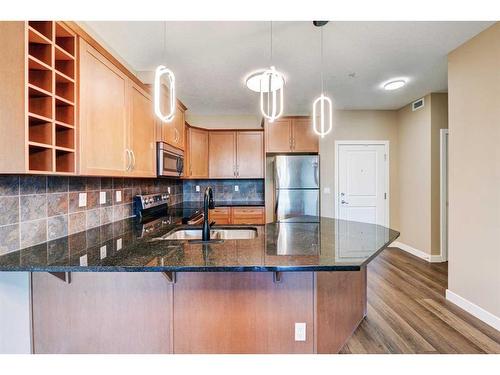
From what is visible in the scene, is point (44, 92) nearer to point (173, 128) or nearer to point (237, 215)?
point (173, 128)

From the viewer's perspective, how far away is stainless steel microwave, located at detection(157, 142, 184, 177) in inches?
104

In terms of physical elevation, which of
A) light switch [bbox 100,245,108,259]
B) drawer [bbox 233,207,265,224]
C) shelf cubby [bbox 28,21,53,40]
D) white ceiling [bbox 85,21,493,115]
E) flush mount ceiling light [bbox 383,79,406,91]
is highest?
flush mount ceiling light [bbox 383,79,406,91]

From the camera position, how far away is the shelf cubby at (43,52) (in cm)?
134

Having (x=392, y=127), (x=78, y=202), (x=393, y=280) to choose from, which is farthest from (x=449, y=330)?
(x=392, y=127)

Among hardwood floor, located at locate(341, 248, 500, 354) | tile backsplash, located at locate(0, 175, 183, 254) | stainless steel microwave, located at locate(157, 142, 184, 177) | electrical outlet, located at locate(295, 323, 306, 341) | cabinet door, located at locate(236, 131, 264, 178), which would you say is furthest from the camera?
cabinet door, located at locate(236, 131, 264, 178)

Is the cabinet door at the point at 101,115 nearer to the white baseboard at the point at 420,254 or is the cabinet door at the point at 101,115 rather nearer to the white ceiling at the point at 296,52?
the white ceiling at the point at 296,52

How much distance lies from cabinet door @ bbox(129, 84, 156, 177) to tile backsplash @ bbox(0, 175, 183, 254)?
1.06 feet

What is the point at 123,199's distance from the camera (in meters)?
2.55

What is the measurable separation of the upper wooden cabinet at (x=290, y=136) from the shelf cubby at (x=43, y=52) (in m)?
3.16

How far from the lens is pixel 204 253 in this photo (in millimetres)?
1324

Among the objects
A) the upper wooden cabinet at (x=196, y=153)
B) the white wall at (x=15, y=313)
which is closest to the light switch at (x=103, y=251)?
the white wall at (x=15, y=313)

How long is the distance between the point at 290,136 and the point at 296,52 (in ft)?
5.75

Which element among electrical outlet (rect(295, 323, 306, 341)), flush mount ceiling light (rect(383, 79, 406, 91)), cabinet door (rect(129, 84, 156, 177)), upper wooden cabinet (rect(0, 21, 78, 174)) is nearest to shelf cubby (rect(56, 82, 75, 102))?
upper wooden cabinet (rect(0, 21, 78, 174))

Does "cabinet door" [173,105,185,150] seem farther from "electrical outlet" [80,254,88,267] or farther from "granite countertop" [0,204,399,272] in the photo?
"electrical outlet" [80,254,88,267]
